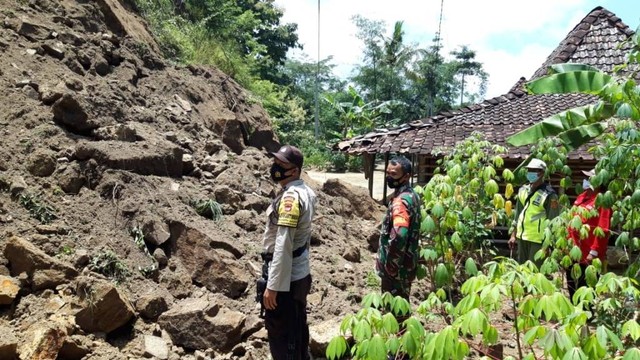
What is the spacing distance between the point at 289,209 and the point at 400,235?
913mm

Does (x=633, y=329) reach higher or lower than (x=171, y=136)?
lower

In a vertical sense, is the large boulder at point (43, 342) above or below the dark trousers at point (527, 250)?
below

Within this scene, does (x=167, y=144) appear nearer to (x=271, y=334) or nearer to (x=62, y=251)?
(x=62, y=251)

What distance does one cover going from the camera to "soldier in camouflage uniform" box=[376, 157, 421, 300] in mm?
3857

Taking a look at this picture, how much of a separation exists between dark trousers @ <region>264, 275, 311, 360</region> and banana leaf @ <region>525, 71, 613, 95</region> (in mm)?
2456

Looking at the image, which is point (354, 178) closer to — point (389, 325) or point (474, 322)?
point (389, 325)

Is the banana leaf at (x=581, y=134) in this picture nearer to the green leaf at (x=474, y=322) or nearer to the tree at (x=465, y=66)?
the green leaf at (x=474, y=322)

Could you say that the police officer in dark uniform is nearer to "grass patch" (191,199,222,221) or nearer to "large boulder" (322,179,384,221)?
"grass patch" (191,199,222,221)

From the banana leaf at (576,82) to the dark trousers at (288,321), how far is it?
8.06 feet

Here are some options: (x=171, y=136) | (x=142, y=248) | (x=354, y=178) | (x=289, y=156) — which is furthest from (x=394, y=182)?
(x=354, y=178)

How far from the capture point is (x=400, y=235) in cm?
382

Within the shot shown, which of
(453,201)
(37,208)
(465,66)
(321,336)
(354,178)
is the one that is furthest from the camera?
(465,66)

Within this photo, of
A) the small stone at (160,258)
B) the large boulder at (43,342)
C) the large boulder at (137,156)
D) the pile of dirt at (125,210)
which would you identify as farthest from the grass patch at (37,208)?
the large boulder at (43,342)

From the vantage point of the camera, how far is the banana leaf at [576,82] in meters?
3.99
